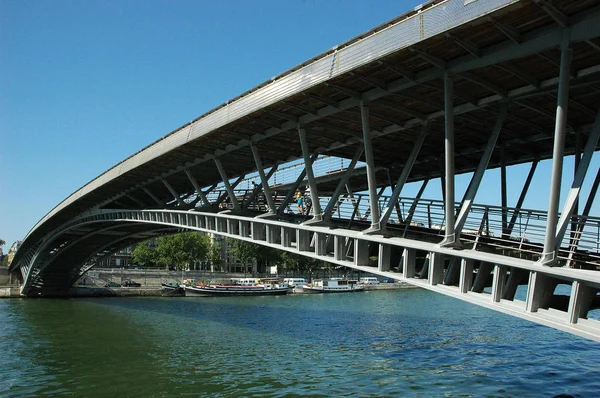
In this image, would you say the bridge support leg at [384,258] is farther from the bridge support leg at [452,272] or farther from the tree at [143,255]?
the tree at [143,255]

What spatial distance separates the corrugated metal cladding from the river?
758 centimetres

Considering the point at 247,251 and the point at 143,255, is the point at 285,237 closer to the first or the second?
the point at 247,251

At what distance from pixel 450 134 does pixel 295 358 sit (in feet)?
40.2

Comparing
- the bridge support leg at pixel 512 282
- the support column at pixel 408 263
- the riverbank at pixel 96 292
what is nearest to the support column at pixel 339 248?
→ the support column at pixel 408 263

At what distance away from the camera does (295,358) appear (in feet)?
70.0

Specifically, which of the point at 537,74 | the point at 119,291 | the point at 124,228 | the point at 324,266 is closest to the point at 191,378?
the point at 537,74

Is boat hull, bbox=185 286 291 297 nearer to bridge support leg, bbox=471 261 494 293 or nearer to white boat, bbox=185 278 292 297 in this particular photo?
white boat, bbox=185 278 292 297

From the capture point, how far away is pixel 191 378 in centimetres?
1795

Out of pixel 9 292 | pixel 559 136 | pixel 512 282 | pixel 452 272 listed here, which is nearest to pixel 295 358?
pixel 452 272

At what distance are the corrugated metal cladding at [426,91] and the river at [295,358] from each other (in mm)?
7578

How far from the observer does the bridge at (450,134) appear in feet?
34.4

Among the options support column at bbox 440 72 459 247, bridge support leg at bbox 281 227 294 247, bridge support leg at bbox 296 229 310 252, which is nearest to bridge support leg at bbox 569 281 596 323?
support column at bbox 440 72 459 247

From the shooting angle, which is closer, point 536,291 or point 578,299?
point 578,299

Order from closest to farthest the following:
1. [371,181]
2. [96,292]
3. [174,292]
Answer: [371,181] → [96,292] → [174,292]
